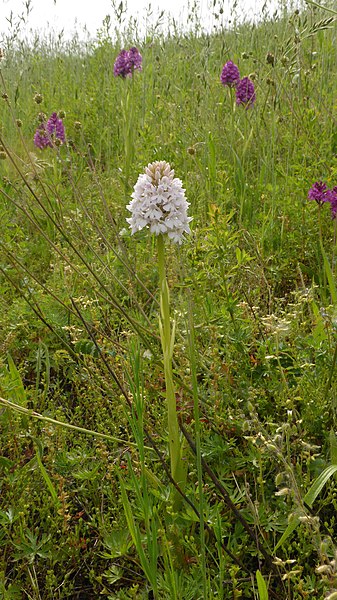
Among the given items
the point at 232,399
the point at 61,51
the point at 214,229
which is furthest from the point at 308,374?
the point at 61,51

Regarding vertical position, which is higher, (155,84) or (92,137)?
(155,84)

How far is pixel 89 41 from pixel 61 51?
0.40 metres

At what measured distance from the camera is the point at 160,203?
1.19m

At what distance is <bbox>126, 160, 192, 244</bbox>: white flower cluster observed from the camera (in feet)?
3.88

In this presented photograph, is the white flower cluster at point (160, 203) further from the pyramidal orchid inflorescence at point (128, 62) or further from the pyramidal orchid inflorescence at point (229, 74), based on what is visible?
the pyramidal orchid inflorescence at point (128, 62)

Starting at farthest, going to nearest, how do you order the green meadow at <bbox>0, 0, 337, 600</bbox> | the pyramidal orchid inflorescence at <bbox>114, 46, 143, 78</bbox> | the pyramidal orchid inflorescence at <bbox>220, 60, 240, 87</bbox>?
1. the pyramidal orchid inflorescence at <bbox>114, 46, 143, 78</bbox>
2. the pyramidal orchid inflorescence at <bbox>220, 60, 240, 87</bbox>
3. the green meadow at <bbox>0, 0, 337, 600</bbox>

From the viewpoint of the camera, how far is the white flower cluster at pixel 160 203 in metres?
1.18

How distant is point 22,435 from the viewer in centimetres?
153

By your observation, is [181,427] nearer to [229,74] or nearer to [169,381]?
[169,381]

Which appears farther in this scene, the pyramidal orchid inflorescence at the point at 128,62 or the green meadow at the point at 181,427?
the pyramidal orchid inflorescence at the point at 128,62

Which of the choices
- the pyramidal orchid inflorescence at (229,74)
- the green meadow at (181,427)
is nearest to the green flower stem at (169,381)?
the green meadow at (181,427)

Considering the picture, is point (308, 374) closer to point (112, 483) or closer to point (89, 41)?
point (112, 483)

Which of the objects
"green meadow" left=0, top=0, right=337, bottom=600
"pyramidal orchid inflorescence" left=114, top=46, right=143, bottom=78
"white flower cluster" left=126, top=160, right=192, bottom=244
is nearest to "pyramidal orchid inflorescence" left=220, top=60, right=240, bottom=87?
"green meadow" left=0, top=0, right=337, bottom=600

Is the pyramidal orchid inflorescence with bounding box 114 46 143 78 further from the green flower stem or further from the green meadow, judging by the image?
A: the green flower stem
